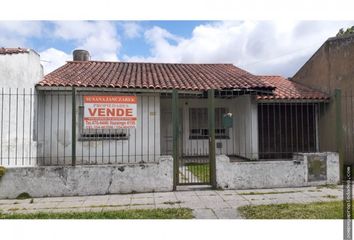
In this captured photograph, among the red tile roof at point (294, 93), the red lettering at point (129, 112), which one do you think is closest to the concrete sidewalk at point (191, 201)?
the red lettering at point (129, 112)

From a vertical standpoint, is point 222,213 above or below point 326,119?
below

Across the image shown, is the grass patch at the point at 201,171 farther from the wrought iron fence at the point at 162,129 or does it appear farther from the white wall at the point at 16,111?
the white wall at the point at 16,111

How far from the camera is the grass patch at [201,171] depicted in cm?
732

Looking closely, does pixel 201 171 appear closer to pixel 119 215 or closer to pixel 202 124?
pixel 119 215

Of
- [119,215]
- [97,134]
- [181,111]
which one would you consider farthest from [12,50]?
[181,111]

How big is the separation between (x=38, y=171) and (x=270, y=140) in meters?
8.89

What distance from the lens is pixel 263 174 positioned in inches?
270

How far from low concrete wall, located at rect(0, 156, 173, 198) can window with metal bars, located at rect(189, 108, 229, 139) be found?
637 cm

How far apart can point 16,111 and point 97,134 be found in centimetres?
288

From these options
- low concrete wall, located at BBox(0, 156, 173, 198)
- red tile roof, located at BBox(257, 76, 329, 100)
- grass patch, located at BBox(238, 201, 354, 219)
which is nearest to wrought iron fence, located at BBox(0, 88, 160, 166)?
low concrete wall, located at BBox(0, 156, 173, 198)

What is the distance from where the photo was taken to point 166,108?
40.9 feet

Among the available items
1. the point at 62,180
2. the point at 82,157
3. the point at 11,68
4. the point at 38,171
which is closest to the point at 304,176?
Result: the point at 62,180

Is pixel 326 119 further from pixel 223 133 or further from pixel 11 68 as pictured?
pixel 11 68

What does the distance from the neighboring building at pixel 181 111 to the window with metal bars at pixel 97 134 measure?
33 millimetres
